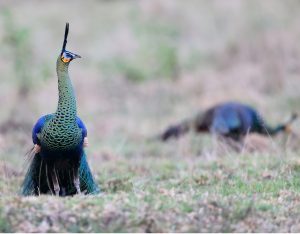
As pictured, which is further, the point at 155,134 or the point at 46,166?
the point at 155,134

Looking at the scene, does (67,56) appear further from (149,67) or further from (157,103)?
(149,67)

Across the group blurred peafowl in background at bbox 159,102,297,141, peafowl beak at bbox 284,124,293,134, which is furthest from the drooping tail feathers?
peafowl beak at bbox 284,124,293,134

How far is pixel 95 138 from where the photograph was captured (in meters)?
13.4

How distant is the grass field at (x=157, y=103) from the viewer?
618cm

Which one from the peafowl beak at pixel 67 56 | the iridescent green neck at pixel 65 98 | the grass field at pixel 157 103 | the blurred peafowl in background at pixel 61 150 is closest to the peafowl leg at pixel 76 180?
the blurred peafowl in background at pixel 61 150

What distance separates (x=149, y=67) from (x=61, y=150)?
1104 cm

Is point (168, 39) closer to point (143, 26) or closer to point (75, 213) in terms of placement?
point (143, 26)

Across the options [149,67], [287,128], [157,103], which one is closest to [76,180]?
[287,128]

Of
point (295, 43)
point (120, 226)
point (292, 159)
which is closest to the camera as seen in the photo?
point (120, 226)

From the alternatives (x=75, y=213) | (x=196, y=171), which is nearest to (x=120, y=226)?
(x=75, y=213)

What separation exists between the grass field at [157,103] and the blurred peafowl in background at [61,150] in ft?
1.07

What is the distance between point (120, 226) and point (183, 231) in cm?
48

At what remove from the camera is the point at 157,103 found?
16.0 meters

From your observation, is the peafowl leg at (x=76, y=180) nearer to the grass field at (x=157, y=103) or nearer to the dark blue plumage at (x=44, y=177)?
the dark blue plumage at (x=44, y=177)
